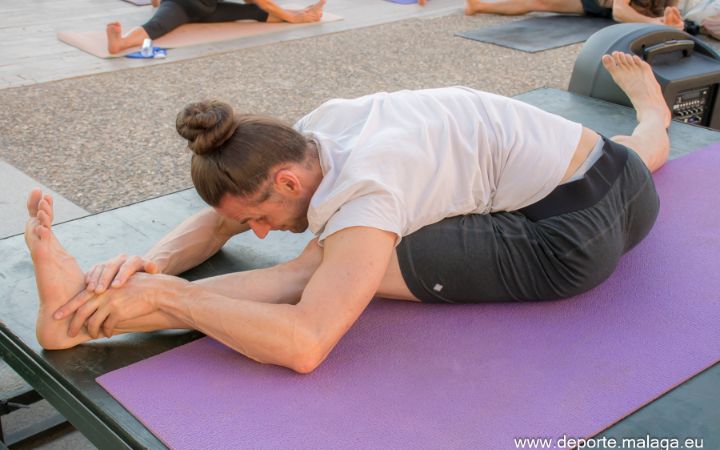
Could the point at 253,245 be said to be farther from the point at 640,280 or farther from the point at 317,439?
the point at 640,280

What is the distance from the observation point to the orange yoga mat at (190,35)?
489 cm

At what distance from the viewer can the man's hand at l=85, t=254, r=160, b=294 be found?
164 cm

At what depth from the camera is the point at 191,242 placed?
6.50 ft

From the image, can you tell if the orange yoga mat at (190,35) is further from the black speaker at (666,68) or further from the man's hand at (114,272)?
the man's hand at (114,272)

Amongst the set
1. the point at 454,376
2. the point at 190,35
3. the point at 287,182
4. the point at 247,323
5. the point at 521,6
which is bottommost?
the point at 190,35


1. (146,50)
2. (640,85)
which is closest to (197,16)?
(146,50)

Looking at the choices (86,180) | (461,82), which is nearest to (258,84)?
(461,82)

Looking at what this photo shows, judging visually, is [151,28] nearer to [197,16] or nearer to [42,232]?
[197,16]

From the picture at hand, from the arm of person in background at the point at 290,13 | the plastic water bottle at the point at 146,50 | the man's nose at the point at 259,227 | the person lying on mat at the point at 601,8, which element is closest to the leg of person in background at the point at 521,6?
A: the person lying on mat at the point at 601,8

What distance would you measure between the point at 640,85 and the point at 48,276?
201 centimetres

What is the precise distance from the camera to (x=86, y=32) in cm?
522

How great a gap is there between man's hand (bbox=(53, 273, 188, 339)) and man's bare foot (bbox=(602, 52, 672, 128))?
1708 millimetres

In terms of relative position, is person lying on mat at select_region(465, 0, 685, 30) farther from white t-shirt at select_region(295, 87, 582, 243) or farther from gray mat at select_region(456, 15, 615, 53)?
white t-shirt at select_region(295, 87, 582, 243)

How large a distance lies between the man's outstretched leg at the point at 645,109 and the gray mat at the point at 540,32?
239 centimetres
